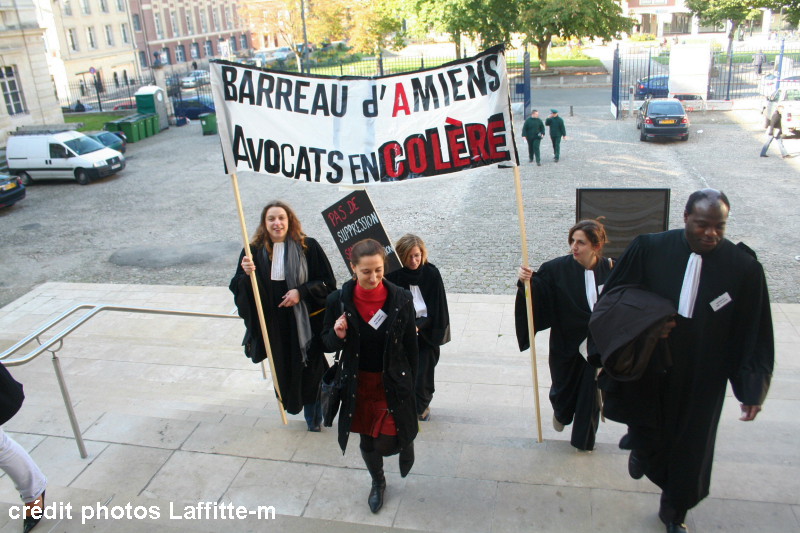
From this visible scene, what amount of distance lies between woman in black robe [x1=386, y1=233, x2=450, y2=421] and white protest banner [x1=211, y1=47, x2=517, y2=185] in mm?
665

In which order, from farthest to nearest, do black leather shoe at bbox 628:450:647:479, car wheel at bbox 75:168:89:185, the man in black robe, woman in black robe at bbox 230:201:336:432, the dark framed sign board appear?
car wheel at bbox 75:168:89:185
the dark framed sign board
woman in black robe at bbox 230:201:336:432
black leather shoe at bbox 628:450:647:479
the man in black robe

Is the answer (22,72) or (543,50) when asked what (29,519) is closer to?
(22,72)

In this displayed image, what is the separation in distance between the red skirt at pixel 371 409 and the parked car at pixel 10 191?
1764cm

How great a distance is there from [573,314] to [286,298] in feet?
6.66

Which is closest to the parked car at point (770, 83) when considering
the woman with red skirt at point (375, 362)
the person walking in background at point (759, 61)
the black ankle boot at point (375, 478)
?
the person walking in background at point (759, 61)

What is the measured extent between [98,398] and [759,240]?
10991 mm

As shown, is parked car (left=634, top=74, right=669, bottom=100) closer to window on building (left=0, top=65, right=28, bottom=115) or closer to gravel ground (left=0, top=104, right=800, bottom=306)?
gravel ground (left=0, top=104, right=800, bottom=306)

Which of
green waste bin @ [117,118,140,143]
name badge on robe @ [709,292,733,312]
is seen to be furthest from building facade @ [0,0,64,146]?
name badge on robe @ [709,292,733,312]

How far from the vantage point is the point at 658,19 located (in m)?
66.6

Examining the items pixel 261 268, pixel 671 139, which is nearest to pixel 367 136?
pixel 261 268

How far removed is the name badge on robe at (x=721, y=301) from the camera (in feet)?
11.4

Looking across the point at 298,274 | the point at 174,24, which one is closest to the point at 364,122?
the point at 298,274

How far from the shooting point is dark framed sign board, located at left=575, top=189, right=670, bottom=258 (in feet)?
24.5

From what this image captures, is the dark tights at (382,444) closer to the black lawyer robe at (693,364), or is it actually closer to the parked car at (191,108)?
the black lawyer robe at (693,364)
